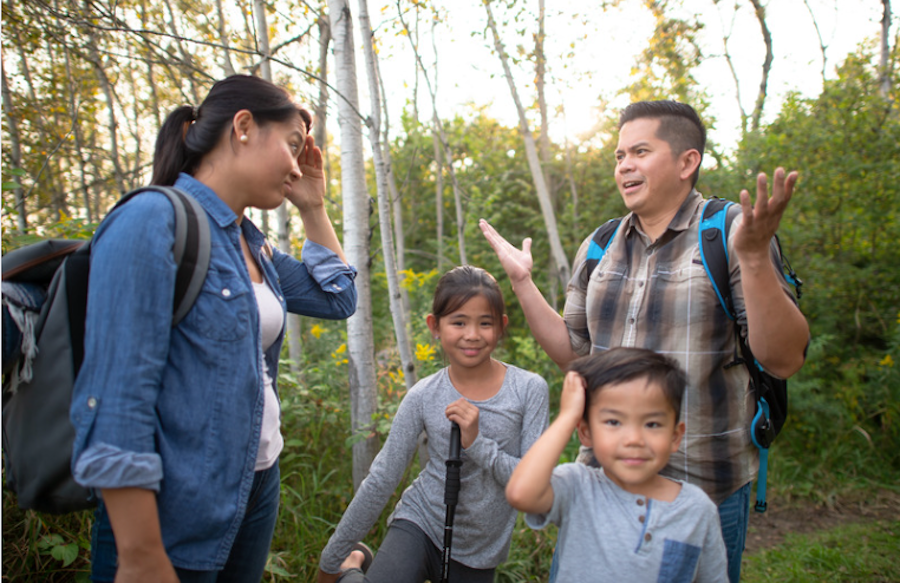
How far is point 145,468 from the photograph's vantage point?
1.18m

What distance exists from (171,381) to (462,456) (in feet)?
3.63

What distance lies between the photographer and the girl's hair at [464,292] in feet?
7.32

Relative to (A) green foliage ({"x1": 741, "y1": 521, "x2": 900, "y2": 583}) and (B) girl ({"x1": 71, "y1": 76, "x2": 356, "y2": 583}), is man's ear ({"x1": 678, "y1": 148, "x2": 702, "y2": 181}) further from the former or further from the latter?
(A) green foliage ({"x1": 741, "y1": 521, "x2": 900, "y2": 583})

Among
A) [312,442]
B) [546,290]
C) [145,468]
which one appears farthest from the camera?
[546,290]

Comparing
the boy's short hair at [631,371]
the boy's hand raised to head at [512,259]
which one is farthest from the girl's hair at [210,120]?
the boy's short hair at [631,371]

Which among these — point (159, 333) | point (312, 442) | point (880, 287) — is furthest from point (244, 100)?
point (880, 287)

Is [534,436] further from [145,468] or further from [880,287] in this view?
[880,287]

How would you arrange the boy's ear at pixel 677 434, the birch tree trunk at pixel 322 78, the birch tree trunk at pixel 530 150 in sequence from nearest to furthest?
the boy's ear at pixel 677 434 < the birch tree trunk at pixel 322 78 < the birch tree trunk at pixel 530 150

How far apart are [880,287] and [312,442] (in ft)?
18.4

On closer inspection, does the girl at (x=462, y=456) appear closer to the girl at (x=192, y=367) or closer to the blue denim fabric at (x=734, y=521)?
the girl at (x=192, y=367)

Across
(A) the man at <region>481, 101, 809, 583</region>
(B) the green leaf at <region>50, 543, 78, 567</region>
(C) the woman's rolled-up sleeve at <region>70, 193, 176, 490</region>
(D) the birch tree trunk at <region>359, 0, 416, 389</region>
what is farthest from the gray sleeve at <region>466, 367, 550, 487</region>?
(B) the green leaf at <region>50, 543, 78, 567</region>

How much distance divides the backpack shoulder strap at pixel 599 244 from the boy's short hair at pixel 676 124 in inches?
12.5

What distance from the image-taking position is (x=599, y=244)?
7.11ft

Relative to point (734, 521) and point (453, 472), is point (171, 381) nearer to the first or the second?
point (453, 472)
